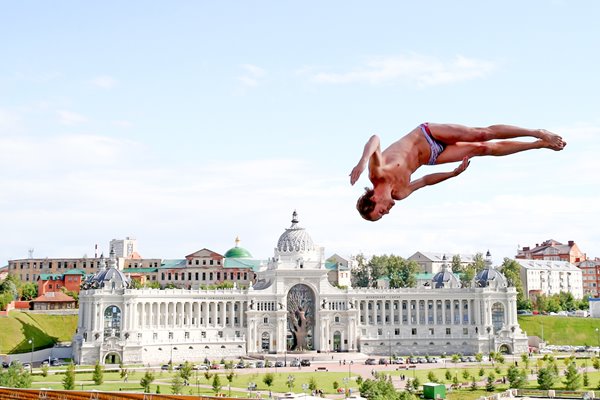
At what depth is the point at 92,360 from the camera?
332 ft

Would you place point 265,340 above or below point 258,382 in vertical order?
above

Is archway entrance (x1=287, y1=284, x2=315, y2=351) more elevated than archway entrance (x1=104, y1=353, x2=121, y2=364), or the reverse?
archway entrance (x1=287, y1=284, x2=315, y2=351)

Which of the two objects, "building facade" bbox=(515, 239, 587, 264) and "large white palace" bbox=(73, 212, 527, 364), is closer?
"large white palace" bbox=(73, 212, 527, 364)

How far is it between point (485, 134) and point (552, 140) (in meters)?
0.81

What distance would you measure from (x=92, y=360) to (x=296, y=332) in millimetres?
30410

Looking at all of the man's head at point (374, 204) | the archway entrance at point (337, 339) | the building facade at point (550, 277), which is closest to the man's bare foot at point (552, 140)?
the man's head at point (374, 204)

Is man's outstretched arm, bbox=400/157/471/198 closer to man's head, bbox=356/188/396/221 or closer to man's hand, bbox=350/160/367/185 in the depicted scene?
man's head, bbox=356/188/396/221

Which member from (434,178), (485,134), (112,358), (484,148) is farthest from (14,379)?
(112,358)

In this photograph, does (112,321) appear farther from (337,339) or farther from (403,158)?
(403,158)

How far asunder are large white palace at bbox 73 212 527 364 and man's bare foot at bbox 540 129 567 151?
335ft

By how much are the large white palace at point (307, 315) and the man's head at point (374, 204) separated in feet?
Result: 334

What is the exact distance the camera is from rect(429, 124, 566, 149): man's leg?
8695 millimetres

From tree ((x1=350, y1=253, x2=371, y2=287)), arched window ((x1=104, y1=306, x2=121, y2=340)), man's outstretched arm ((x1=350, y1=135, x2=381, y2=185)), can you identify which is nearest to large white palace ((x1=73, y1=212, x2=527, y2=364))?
arched window ((x1=104, y1=306, x2=121, y2=340))

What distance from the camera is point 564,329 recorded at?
416ft
